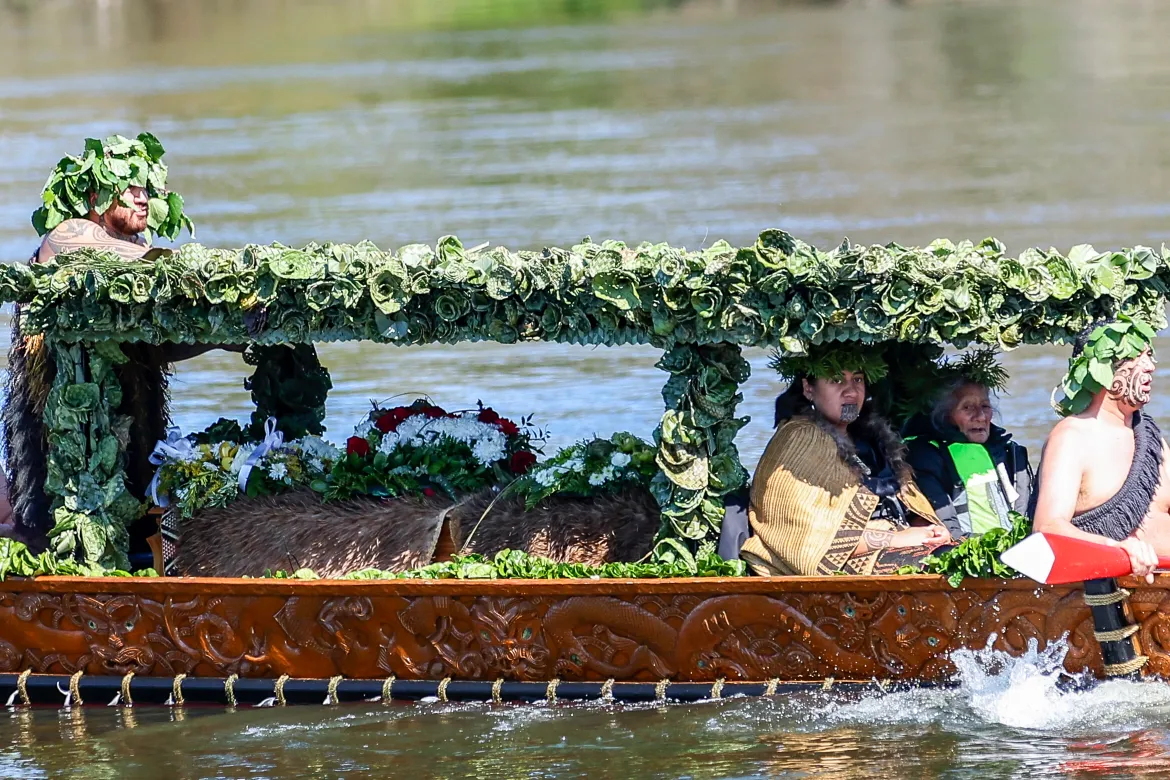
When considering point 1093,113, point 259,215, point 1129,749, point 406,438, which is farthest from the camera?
point 1093,113

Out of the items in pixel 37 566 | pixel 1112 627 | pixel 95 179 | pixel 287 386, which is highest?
pixel 95 179

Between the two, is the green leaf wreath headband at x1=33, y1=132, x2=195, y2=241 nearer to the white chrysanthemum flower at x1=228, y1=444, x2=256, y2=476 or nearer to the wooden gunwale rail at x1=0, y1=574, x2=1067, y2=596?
the white chrysanthemum flower at x1=228, y1=444, x2=256, y2=476

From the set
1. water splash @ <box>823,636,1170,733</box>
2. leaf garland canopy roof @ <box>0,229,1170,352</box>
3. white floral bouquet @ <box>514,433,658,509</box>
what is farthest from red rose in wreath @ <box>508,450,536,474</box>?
water splash @ <box>823,636,1170,733</box>

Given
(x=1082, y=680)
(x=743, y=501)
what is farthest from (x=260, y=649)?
(x=1082, y=680)

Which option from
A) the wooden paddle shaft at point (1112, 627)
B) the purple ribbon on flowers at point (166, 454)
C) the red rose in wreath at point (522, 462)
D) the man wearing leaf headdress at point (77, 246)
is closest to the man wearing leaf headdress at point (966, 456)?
the wooden paddle shaft at point (1112, 627)

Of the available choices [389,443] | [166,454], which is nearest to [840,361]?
[389,443]

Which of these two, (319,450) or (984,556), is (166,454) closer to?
(319,450)

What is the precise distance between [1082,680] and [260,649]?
138 inches

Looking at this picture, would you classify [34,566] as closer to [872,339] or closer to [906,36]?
[872,339]

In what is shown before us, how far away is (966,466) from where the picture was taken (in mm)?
8562

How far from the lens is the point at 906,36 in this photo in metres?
40.2

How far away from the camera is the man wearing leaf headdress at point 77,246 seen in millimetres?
8898

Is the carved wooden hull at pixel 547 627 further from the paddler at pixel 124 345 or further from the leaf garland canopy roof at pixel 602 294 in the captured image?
the leaf garland canopy roof at pixel 602 294

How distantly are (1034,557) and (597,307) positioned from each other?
1977 mm
